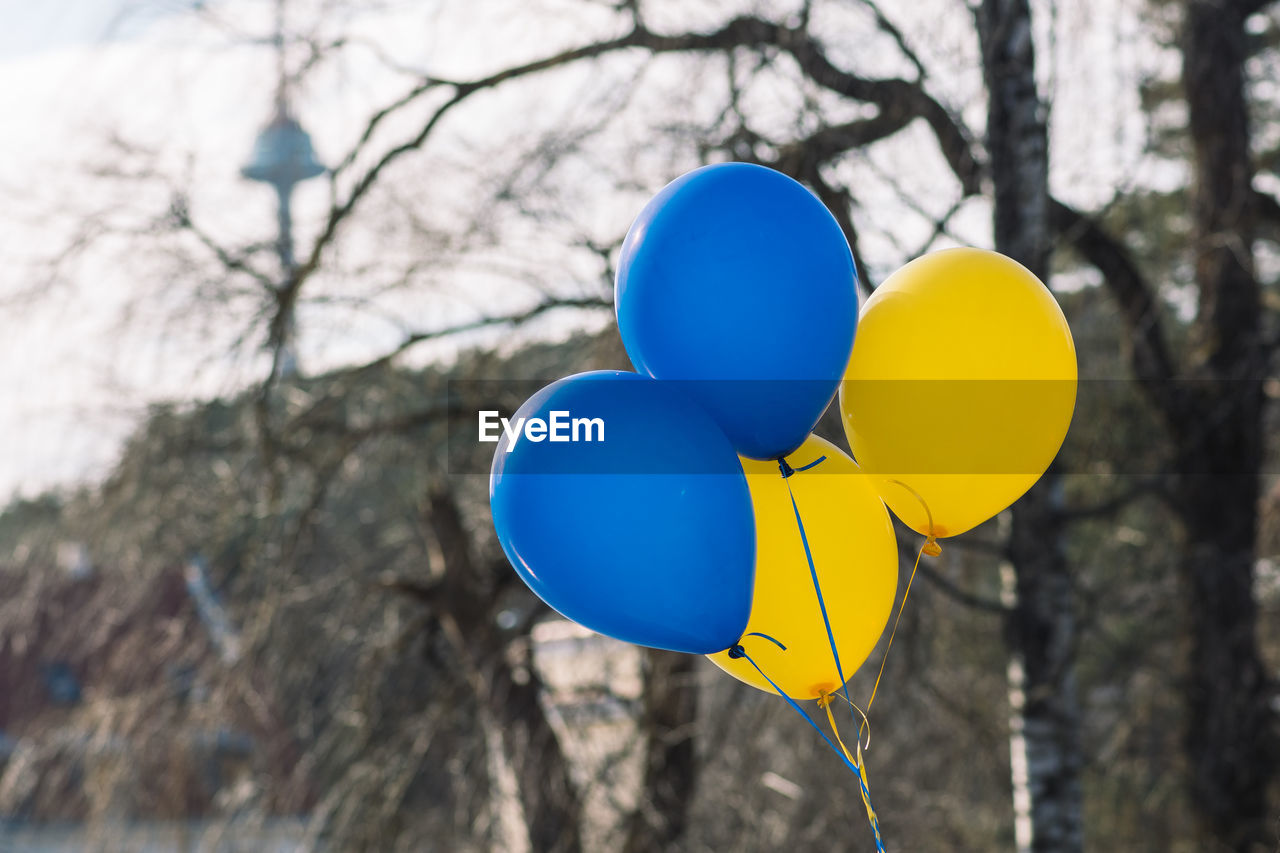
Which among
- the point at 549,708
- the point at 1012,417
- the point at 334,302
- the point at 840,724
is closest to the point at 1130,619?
the point at 840,724

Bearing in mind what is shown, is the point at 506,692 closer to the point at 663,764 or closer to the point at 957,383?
the point at 663,764

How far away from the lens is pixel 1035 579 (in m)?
3.60

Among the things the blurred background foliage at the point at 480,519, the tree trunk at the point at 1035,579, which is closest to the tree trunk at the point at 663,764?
the blurred background foliage at the point at 480,519

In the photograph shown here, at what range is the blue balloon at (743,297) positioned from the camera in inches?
71.9

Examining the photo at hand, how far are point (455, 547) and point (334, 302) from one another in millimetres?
1288

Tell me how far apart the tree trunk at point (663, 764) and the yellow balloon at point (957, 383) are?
2.20 metres

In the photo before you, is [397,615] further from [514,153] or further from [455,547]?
[514,153]

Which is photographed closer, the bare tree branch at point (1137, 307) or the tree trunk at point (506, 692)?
the tree trunk at point (506, 692)

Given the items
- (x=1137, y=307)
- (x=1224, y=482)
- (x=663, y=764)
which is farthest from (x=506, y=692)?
(x=1224, y=482)

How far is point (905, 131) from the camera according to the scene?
372 centimetres

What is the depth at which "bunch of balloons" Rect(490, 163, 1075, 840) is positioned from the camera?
171 centimetres

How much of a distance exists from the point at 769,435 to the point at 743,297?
23 cm

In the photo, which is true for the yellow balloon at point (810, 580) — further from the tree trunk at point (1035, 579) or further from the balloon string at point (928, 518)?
the tree trunk at point (1035, 579)

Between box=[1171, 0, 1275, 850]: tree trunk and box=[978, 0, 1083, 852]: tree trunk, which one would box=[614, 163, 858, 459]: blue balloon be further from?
box=[1171, 0, 1275, 850]: tree trunk
